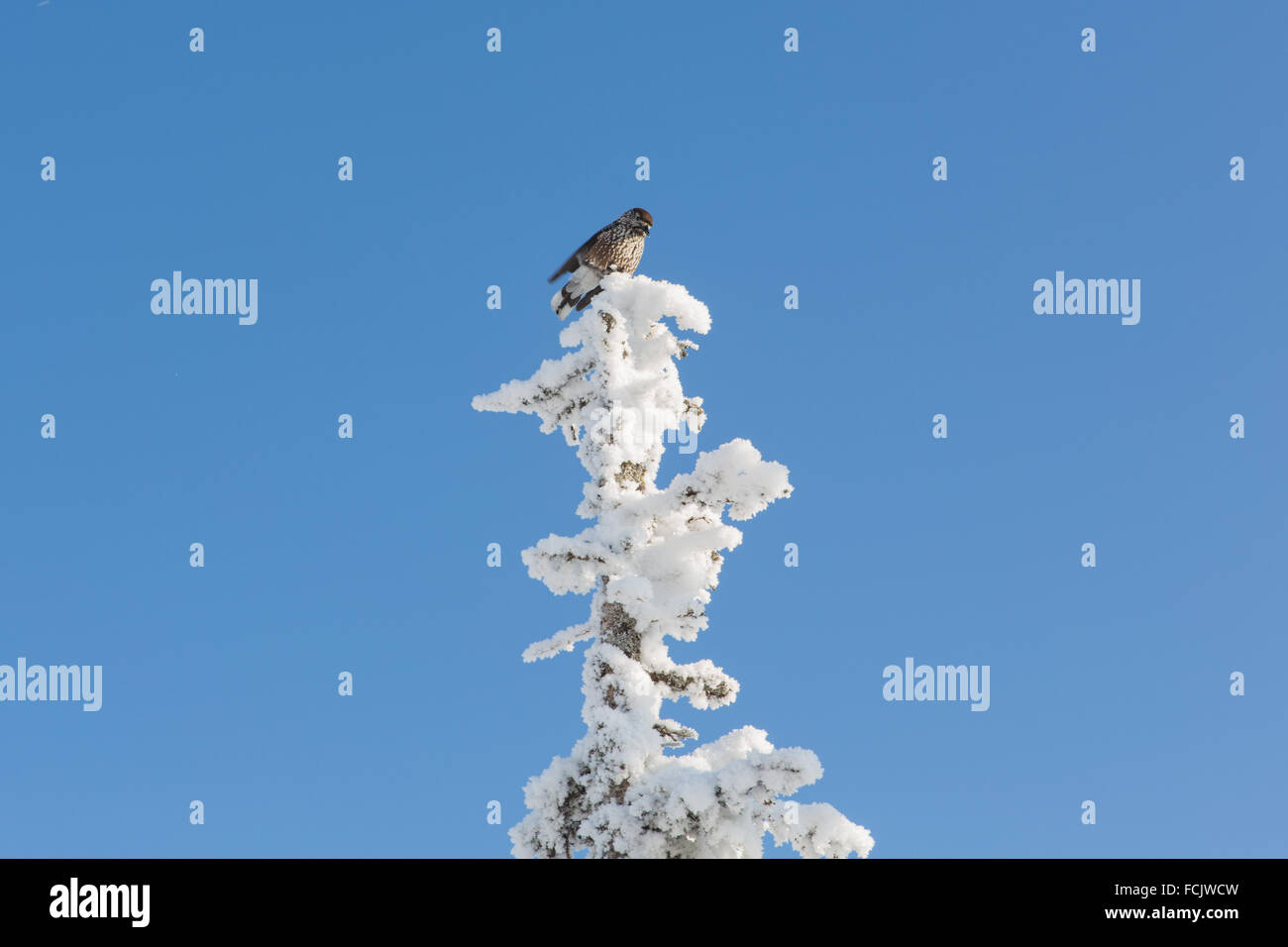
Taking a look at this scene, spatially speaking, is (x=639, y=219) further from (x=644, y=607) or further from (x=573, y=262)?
→ (x=644, y=607)

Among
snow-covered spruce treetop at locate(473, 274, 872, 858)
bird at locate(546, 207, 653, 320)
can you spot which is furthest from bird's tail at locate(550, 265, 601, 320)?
snow-covered spruce treetop at locate(473, 274, 872, 858)

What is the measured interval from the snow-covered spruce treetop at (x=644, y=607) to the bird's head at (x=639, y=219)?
995mm

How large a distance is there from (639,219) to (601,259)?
0.72 meters

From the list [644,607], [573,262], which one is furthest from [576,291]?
[644,607]

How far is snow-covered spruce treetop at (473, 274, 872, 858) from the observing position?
29.9 feet

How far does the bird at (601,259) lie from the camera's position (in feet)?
39.6

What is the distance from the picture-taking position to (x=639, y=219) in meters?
12.3

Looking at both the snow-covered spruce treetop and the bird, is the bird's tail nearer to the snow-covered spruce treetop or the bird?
the bird
